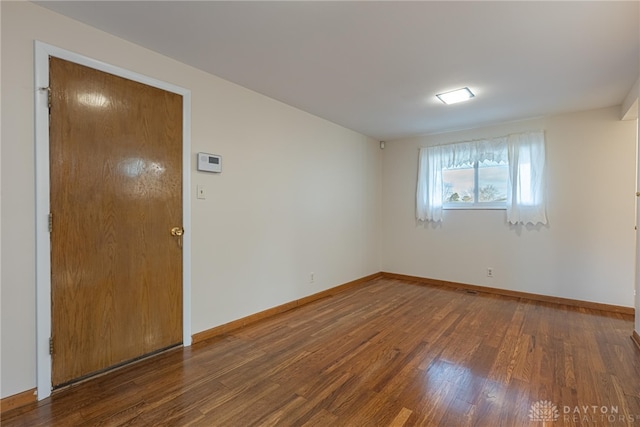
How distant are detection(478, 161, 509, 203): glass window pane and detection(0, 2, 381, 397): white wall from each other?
166 centimetres

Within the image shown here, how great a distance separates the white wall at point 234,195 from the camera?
69.0 inches

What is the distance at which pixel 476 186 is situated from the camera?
14.6 ft

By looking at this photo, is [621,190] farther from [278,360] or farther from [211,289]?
[211,289]

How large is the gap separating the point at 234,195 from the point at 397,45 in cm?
193

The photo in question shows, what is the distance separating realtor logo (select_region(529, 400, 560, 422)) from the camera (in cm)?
167

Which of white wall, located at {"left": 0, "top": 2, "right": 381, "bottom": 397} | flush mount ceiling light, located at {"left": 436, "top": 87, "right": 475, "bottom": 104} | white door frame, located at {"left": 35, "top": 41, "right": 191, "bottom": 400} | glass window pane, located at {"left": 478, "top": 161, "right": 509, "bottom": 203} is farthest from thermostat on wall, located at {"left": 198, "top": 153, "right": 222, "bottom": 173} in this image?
glass window pane, located at {"left": 478, "top": 161, "right": 509, "bottom": 203}

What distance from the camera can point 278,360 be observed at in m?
2.34

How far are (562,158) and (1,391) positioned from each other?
562 centimetres

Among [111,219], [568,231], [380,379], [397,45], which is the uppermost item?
[397,45]

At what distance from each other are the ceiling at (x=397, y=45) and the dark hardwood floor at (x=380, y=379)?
2.39m

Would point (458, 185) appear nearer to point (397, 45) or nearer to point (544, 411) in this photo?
point (397, 45)

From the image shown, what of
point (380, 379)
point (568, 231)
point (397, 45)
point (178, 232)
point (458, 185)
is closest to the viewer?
point (380, 379)

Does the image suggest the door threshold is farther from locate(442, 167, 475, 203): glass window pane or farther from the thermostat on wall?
Result: locate(442, 167, 475, 203): glass window pane

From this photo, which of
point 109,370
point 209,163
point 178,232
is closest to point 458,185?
point 209,163
